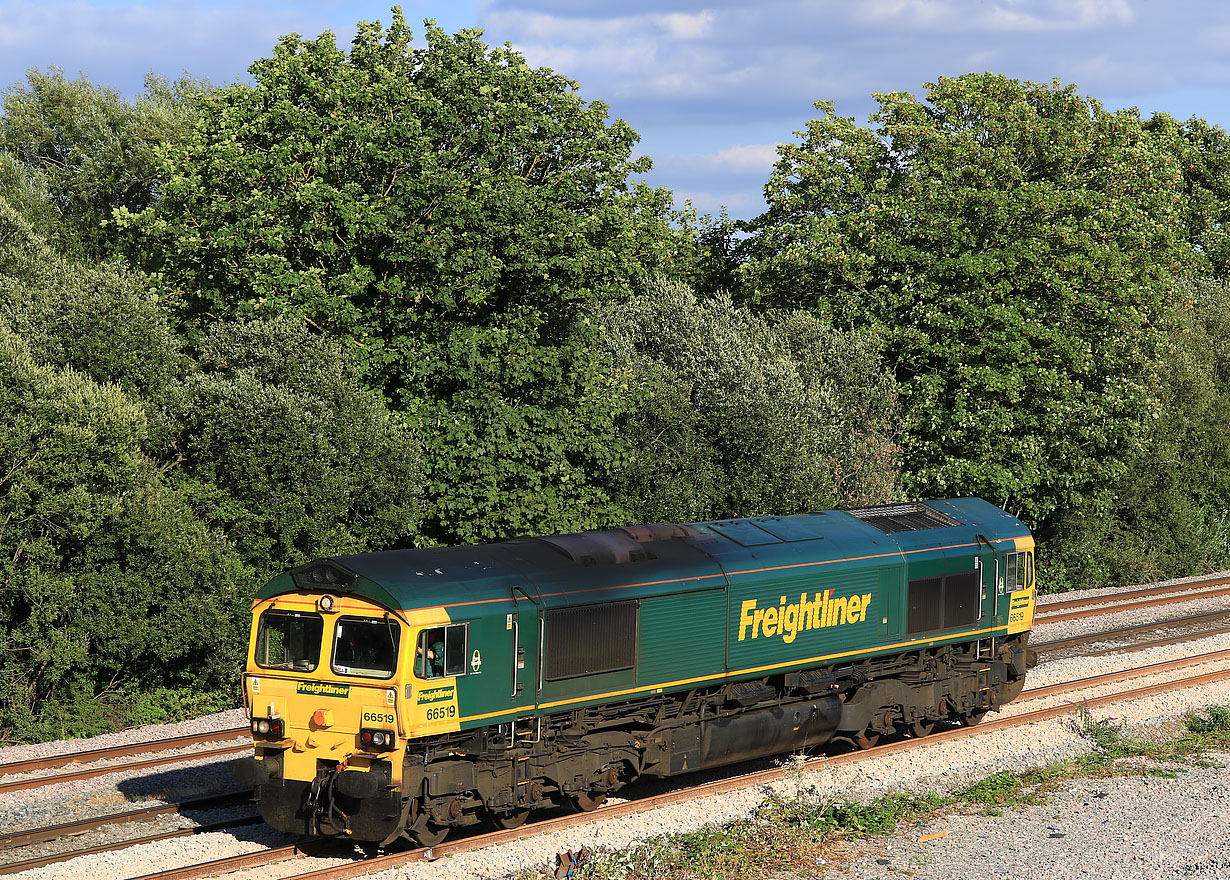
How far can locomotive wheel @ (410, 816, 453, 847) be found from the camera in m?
14.7

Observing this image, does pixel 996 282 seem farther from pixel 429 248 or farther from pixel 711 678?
pixel 711 678

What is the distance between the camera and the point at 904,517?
21734 millimetres

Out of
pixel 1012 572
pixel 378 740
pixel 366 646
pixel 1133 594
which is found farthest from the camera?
pixel 1133 594

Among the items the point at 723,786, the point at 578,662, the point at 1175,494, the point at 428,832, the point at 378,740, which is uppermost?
the point at 578,662

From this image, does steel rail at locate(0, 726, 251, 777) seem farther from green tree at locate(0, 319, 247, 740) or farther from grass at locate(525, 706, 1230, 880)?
grass at locate(525, 706, 1230, 880)

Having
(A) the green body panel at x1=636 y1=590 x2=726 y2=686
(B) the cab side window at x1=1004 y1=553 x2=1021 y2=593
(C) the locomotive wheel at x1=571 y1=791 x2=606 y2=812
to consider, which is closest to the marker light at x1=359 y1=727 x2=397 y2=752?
(C) the locomotive wheel at x1=571 y1=791 x2=606 y2=812

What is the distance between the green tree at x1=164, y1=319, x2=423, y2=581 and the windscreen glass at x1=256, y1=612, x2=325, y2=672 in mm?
11889

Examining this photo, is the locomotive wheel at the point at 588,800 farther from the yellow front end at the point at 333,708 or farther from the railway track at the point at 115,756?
the railway track at the point at 115,756

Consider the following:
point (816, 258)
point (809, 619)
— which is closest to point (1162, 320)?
point (816, 258)

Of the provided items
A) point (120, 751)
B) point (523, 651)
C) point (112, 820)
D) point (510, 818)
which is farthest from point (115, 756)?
point (523, 651)

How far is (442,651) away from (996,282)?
29.9 m

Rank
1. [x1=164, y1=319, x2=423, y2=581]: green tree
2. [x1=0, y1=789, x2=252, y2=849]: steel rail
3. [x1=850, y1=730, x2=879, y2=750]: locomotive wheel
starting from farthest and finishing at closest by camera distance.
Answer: [x1=164, y1=319, x2=423, y2=581]: green tree, [x1=850, y1=730, x2=879, y2=750]: locomotive wheel, [x1=0, y1=789, x2=252, y2=849]: steel rail

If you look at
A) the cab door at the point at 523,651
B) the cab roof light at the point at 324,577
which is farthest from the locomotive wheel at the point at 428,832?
the cab roof light at the point at 324,577

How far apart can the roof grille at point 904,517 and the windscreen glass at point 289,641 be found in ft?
34.4
